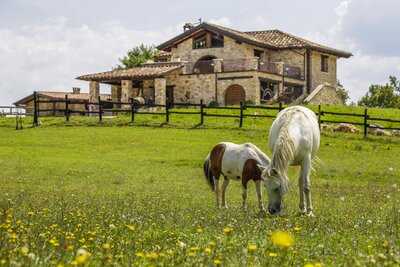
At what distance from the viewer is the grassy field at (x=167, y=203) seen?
597cm

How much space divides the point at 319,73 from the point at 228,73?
10.6m

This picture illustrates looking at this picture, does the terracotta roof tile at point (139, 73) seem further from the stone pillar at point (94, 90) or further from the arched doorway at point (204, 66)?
the arched doorway at point (204, 66)

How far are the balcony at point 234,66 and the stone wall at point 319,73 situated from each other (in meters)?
3.59

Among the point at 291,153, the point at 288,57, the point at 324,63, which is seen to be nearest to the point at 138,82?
the point at 288,57

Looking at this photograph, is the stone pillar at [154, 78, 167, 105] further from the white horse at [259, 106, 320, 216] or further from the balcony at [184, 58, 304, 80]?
the white horse at [259, 106, 320, 216]

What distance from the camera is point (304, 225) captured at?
31.2 ft

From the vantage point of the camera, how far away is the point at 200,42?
57.4 metres

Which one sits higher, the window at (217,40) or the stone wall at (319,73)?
the window at (217,40)

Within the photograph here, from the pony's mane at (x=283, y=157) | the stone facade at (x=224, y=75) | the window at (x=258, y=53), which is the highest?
the window at (x=258, y=53)

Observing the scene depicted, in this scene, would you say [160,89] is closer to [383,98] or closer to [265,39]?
[265,39]

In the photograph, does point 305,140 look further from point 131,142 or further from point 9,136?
point 9,136

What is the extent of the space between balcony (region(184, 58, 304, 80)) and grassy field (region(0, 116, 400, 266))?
38.6ft

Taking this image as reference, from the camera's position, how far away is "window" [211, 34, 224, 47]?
56438 millimetres

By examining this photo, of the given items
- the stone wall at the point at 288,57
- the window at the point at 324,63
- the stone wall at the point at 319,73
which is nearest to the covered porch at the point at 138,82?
the stone wall at the point at 288,57
